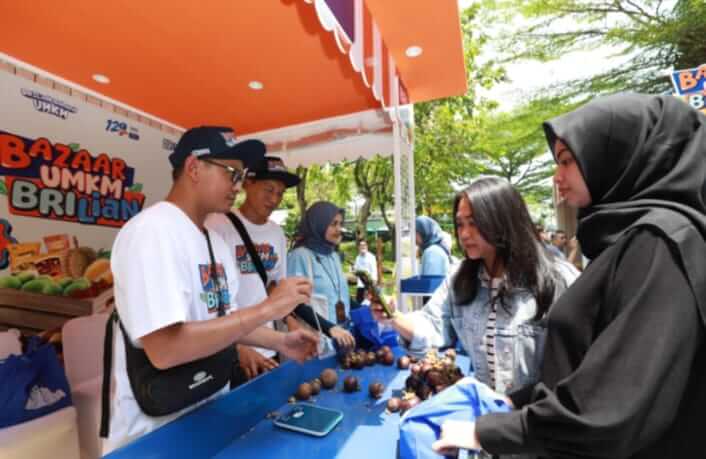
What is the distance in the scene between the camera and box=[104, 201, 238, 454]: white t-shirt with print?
1090mm

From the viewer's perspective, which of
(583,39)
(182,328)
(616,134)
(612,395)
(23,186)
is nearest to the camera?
(612,395)

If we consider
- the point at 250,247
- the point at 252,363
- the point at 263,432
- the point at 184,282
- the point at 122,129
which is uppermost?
the point at 122,129

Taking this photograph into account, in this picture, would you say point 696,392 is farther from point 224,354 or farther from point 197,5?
point 197,5

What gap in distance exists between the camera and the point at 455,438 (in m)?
0.94

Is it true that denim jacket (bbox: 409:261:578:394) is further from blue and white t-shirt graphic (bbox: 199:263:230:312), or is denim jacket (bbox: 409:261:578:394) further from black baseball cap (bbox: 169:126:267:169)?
black baseball cap (bbox: 169:126:267:169)

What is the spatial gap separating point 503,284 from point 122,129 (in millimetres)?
3888

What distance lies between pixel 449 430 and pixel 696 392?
57 centimetres

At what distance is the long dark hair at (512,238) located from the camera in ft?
4.71

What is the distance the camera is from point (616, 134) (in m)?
0.95

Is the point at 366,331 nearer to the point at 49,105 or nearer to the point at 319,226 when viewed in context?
the point at 319,226

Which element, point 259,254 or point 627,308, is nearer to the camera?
point 627,308

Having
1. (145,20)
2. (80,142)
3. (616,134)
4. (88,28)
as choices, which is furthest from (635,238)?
(80,142)

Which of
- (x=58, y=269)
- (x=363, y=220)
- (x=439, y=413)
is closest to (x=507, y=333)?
(x=439, y=413)

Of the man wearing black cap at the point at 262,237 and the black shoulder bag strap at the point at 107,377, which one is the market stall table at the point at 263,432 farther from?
the man wearing black cap at the point at 262,237
